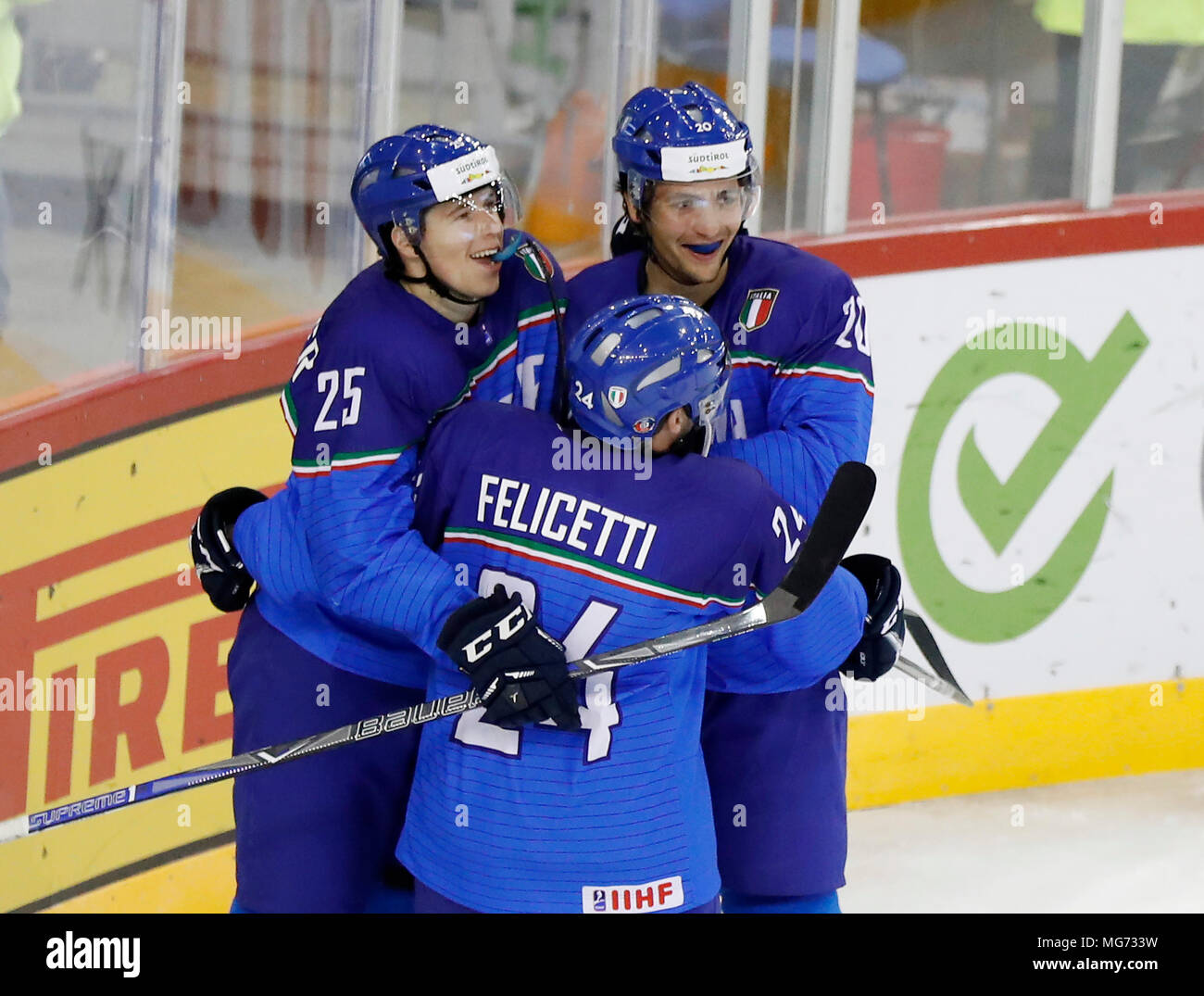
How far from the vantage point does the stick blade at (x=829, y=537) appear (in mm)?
2143

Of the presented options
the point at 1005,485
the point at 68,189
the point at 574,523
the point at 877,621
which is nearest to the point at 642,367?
the point at 574,523

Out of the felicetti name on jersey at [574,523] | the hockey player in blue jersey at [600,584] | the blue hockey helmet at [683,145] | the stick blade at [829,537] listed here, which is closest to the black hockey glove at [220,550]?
the hockey player in blue jersey at [600,584]

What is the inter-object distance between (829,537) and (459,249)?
0.65 m

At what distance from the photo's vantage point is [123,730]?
3426mm

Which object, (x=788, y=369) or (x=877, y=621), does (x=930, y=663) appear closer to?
(x=877, y=621)

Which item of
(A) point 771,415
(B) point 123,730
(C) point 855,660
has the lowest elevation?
(B) point 123,730

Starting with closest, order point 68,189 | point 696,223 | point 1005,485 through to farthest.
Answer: point 696,223 → point 68,189 → point 1005,485

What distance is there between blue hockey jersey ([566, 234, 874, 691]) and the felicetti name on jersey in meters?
0.33

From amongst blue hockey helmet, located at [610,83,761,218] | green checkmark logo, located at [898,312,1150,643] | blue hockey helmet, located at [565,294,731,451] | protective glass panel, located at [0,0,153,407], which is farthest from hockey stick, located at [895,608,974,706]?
protective glass panel, located at [0,0,153,407]

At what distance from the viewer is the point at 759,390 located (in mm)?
2518

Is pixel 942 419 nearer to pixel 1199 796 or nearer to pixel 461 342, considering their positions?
pixel 1199 796

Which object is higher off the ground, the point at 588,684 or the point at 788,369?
the point at 788,369

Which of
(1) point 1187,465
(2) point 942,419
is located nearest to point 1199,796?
(1) point 1187,465
